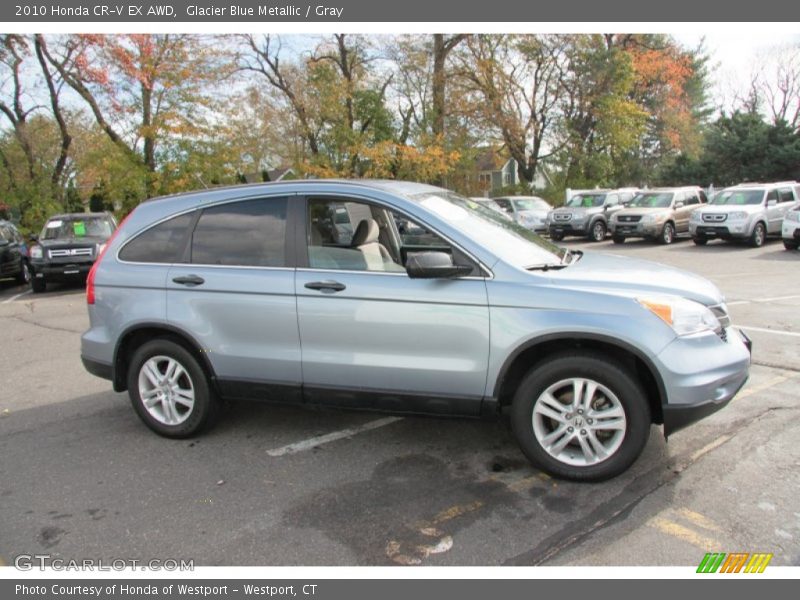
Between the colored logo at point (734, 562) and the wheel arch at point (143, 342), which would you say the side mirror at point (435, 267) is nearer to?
the wheel arch at point (143, 342)

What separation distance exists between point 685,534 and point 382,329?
1.95m

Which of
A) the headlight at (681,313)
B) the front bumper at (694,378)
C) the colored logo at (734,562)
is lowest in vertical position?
the colored logo at (734,562)

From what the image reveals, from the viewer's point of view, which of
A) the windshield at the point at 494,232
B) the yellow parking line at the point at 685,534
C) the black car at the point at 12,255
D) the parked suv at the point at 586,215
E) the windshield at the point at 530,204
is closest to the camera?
the yellow parking line at the point at 685,534

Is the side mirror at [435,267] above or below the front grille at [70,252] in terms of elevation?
above

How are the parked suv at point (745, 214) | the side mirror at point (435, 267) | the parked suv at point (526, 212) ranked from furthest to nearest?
the parked suv at point (526, 212), the parked suv at point (745, 214), the side mirror at point (435, 267)

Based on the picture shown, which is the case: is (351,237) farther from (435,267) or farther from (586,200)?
(586,200)

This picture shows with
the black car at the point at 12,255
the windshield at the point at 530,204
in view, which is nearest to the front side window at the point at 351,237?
the black car at the point at 12,255

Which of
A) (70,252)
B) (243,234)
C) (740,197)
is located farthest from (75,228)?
(740,197)

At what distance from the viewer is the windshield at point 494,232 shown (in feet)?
11.9

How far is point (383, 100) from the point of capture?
79.8ft

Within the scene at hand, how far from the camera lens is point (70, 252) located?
1250 centimetres

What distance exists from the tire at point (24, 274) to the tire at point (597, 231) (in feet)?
56.8

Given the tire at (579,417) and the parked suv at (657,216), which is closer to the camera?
the tire at (579,417)

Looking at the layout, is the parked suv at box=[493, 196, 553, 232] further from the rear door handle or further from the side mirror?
the side mirror
